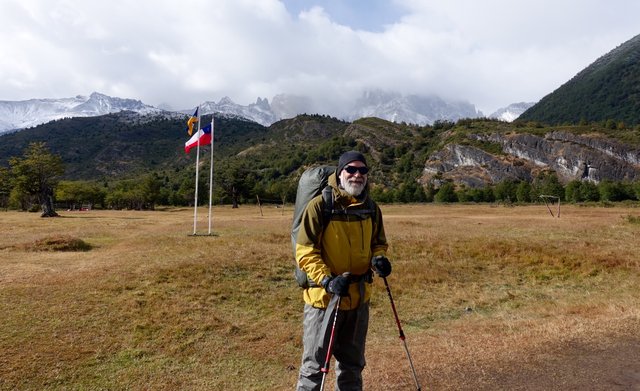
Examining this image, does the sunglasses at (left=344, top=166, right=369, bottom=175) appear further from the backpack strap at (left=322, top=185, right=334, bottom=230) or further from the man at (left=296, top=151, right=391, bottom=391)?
the backpack strap at (left=322, top=185, right=334, bottom=230)

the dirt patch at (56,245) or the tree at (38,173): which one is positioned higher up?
the tree at (38,173)

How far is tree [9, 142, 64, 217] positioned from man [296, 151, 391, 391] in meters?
57.2

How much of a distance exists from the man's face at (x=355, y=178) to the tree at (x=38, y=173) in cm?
5746

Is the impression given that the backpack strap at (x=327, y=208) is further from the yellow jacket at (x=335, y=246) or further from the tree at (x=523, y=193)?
the tree at (x=523, y=193)

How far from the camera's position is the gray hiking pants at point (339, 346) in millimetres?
5578

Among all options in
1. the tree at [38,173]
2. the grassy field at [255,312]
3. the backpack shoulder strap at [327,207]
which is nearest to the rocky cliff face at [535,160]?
the tree at [38,173]

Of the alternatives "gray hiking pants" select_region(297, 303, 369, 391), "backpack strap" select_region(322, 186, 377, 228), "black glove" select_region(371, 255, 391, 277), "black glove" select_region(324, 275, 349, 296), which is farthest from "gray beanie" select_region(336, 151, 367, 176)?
"gray hiking pants" select_region(297, 303, 369, 391)

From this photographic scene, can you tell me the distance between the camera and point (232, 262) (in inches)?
768

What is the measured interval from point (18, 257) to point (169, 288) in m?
9.45

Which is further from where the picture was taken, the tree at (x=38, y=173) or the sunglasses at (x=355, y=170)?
the tree at (x=38, y=173)

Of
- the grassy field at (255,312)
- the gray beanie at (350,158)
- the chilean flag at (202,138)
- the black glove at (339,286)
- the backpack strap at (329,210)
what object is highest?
the chilean flag at (202,138)

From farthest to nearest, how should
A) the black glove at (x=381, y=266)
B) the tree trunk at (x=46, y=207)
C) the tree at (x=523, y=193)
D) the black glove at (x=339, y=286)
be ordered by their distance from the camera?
the tree at (x=523, y=193) → the tree trunk at (x=46, y=207) → the black glove at (x=381, y=266) → the black glove at (x=339, y=286)

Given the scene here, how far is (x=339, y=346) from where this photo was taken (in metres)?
5.89

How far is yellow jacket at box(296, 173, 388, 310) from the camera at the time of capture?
544 cm
